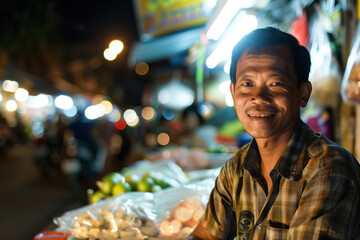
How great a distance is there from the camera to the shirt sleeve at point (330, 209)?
115 cm

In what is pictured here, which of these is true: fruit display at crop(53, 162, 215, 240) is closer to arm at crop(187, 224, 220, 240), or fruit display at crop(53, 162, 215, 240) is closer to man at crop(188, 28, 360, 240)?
arm at crop(187, 224, 220, 240)

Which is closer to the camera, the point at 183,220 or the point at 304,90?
the point at 304,90

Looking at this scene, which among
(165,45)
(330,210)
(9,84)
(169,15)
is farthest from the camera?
(9,84)

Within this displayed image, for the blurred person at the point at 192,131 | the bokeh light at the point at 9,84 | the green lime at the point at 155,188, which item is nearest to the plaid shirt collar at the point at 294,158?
the green lime at the point at 155,188

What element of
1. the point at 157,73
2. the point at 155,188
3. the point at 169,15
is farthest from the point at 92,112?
the point at 155,188

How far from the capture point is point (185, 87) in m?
9.18

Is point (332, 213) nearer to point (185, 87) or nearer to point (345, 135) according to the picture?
point (345, 135)

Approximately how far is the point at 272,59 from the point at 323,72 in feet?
6.90

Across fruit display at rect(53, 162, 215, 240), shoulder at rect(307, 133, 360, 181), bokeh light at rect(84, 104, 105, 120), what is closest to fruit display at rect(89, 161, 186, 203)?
fruit display at rect(53, 162, 215, 240)

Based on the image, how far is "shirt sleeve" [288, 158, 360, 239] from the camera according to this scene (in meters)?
1.15

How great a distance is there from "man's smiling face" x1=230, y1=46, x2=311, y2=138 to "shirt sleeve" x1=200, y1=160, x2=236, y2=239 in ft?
1.08

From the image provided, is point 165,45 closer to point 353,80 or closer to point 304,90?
point 353,80

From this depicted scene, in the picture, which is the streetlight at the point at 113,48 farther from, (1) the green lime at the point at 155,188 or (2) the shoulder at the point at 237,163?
(2) the shoulder at the point at 237,163

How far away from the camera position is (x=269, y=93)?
146 centimetres
